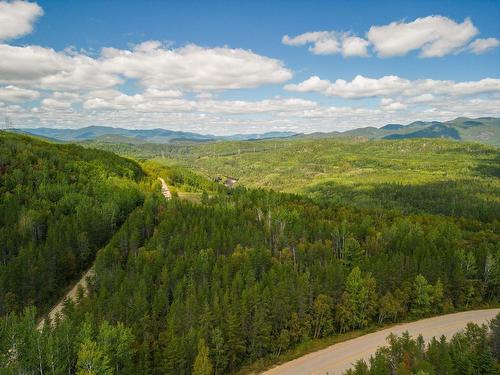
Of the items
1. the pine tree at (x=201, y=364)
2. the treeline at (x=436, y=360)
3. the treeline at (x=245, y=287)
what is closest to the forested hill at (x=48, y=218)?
the treeline at (x=245, y=287)

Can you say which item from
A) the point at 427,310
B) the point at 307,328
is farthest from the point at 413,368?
the point at 427,310

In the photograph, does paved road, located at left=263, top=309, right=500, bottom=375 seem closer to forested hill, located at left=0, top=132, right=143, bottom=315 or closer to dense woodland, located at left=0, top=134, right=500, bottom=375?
dense woodland, located at left=0, top=134, right=500, bottom=375

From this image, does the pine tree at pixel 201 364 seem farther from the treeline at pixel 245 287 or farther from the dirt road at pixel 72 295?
the dirt road at pixel 72 295

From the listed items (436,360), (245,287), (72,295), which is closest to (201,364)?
(245,287)

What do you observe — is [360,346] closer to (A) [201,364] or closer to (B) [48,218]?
(A) [201,364]

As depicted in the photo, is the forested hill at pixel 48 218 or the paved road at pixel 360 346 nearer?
the paved road at pixel 360 346

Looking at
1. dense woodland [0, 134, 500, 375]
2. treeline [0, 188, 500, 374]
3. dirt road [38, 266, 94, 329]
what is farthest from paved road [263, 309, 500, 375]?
dirt road [38, 266, 94, 329]

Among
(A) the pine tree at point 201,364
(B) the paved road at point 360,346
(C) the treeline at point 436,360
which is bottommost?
(B) the paved road at point 360,346
